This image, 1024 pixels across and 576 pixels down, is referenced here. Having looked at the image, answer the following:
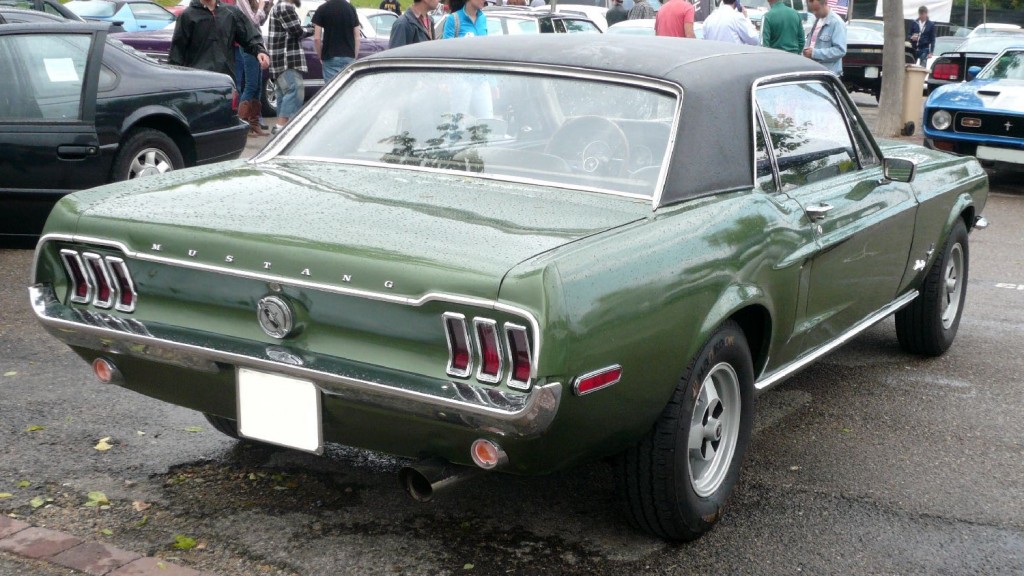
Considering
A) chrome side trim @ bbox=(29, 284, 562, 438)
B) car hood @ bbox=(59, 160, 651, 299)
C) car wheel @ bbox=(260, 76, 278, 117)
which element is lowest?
car wheel @ bbox=(260, 76, 278, 117)

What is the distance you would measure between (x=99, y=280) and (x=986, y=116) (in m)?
9.79

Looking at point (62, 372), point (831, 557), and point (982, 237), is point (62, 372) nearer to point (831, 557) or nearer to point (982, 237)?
point (831, 557)

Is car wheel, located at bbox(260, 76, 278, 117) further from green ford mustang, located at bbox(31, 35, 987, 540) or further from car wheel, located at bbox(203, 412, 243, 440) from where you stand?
car wheel, located at bbox(203, 412, 243, 440)

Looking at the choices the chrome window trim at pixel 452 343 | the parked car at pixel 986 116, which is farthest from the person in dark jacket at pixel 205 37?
the chrome window trim at pixel 452 343

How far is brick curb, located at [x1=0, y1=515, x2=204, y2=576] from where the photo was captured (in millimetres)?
3396

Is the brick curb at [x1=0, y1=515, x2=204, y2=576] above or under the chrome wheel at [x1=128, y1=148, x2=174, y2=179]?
under

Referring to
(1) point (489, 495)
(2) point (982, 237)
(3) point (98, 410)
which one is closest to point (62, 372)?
(3) point (98, 410)

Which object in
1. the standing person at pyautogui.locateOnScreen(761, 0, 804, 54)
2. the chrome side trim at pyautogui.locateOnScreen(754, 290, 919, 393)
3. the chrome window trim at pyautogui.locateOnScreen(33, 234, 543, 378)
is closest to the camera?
the chrome window trim at pyautogui.locateOnScreen(33, 234, 543, 378)

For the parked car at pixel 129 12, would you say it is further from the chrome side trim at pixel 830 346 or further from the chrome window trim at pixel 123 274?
the chrome window trim at pixel 123 274

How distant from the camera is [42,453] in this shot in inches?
169

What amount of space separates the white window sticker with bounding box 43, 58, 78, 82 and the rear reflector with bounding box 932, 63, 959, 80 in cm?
1115

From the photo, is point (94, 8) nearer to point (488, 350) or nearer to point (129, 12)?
point (129, 12)

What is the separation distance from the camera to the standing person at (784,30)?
11906 mm

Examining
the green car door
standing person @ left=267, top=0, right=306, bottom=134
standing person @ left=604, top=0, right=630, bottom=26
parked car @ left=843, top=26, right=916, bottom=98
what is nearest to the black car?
standing person @ left=267, top=0, right=306, bottom=134
